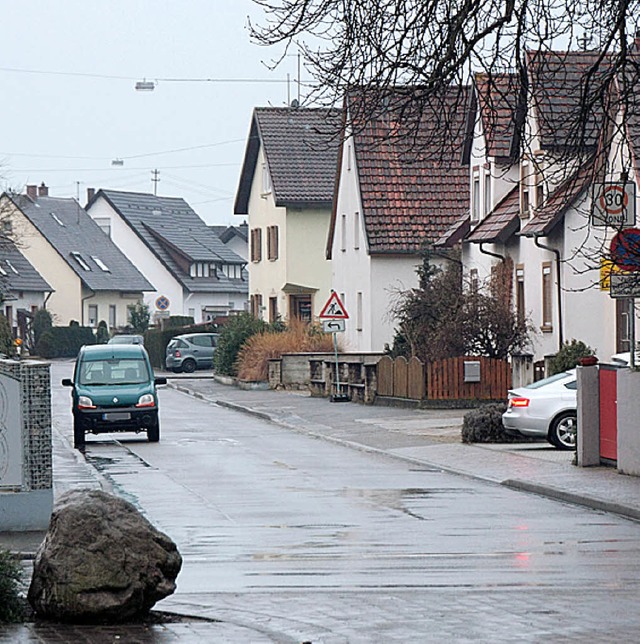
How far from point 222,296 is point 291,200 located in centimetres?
4442

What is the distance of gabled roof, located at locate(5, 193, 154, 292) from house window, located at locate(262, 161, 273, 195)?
3591cm

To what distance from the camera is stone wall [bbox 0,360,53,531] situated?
47.7 ft

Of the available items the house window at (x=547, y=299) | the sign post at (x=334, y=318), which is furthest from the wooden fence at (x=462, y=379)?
the sign post at (x=334, y=318)

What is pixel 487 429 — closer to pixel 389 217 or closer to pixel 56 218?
pixel 389 217

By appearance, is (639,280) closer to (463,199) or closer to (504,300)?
(504,300)

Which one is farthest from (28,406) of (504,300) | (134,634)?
(504,300)

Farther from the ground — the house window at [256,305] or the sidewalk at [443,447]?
the house window at [256,305]

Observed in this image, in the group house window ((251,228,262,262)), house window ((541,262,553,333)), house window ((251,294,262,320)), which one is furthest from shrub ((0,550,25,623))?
house window ((251,228,262,262))

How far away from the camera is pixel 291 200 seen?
65438mm

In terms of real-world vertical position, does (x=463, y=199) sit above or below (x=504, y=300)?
above

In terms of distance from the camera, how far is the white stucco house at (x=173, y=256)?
108 metres

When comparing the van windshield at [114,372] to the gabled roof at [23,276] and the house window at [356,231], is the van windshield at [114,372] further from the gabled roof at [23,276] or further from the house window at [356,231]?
the gabled roof at [23,276]

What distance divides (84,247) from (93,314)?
4.91 m

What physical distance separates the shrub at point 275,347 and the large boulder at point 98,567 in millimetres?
41969
